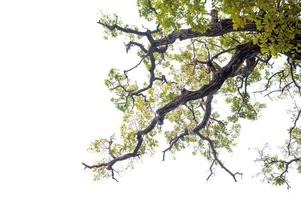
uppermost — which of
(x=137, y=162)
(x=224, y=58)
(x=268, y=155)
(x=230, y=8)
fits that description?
(x=224, y=58)

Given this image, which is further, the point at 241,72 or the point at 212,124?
the point at 212,124

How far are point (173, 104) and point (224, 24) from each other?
2.58m

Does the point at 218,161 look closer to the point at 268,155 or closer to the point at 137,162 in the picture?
the point at 268,155

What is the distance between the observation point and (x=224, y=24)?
953 centimetres

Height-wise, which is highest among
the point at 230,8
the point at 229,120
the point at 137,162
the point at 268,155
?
the point at 229,120

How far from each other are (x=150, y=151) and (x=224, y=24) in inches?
198

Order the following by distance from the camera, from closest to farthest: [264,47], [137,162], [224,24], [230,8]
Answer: [230,8] < [264,47] < [224,24] < [137,162]

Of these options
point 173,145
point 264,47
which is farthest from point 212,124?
point 264,47

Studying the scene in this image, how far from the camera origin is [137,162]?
12.5m

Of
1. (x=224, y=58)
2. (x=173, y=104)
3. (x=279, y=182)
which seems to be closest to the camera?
(x=173, y=104)

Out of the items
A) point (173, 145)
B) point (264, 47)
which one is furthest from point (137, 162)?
point (264, 47)

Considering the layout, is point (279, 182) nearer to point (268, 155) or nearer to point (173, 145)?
point (268, 155)

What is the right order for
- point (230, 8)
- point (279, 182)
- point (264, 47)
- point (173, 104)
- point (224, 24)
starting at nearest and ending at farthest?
point (230, 8) → point (264, 47) → point (224, 24) → point (173, 104) → point (279, 182)

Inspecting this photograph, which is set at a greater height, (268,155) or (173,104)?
(268,155)
